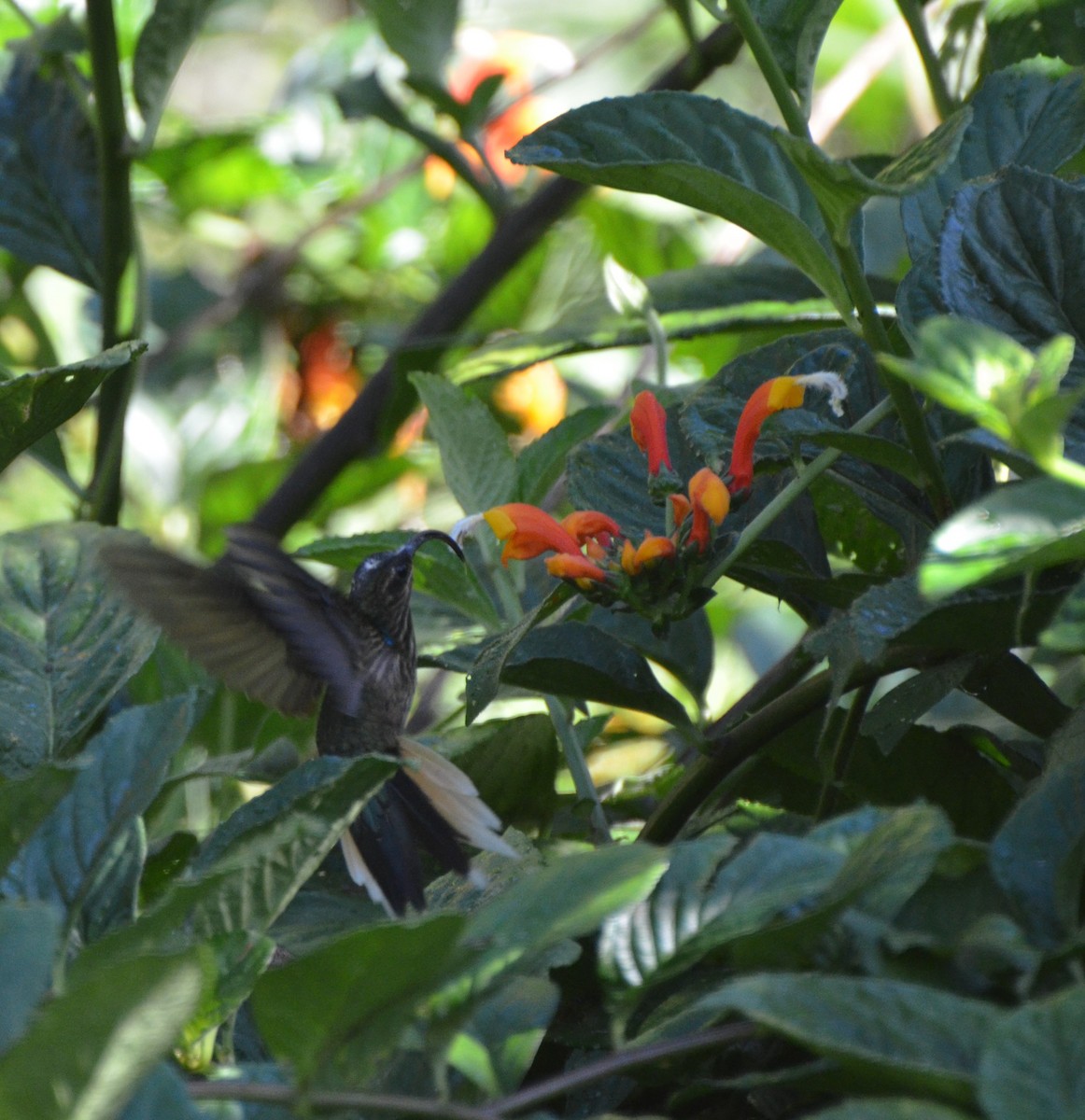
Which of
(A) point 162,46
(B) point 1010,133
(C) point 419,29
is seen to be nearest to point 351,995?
(B) point 1010,133

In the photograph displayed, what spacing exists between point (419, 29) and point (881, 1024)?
3.21 ft

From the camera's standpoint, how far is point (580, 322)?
3.05 ft

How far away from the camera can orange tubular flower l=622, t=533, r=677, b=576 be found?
593 mm

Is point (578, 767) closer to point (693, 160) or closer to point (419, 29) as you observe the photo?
point (693, 160)

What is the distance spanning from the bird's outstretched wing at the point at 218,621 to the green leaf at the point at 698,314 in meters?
0.22

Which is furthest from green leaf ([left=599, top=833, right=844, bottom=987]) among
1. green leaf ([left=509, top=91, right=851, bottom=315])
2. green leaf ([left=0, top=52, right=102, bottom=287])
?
green leaf ([left=0, top=52, right=102, bottom=287])

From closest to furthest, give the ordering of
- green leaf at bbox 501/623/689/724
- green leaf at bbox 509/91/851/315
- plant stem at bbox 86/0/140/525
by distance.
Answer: green leaf at bbox 509/91/851/315 → green leaf at bbox 501/623/689/724 → plant stem at bbox 86/0/140/525

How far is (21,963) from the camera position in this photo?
33cm

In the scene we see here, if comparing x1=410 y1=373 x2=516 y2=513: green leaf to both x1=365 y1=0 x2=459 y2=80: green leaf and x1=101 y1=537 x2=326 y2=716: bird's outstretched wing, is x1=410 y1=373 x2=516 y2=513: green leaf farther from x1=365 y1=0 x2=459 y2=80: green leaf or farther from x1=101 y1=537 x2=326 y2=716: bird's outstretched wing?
x1=365 y1=0 x2=459 y2=80: green leaf

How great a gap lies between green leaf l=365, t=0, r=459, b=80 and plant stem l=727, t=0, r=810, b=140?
2.10ft

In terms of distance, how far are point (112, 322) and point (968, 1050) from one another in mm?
781

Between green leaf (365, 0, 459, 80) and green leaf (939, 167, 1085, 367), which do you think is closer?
green leaf (939, 167, 1085, 367)

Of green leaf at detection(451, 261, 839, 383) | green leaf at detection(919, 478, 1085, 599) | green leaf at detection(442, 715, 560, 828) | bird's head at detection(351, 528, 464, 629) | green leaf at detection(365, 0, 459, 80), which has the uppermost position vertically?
green leaf at detection(365, 0, 459, 80)

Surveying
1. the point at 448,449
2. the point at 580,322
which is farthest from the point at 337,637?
the point at 580,322
